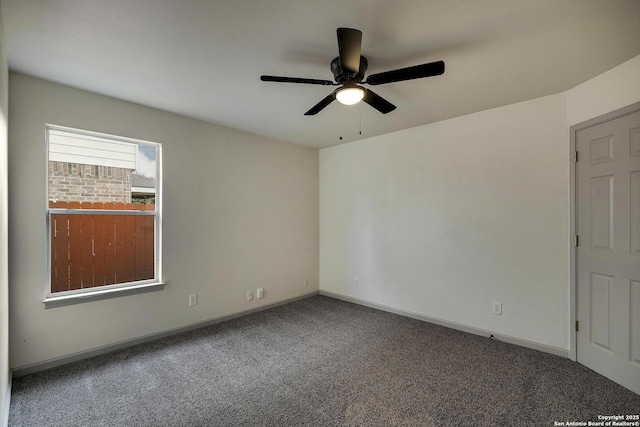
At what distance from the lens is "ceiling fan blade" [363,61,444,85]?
1.70 meters

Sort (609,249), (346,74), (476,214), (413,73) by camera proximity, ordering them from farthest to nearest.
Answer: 1. (476,214)
2. (609,249)
3. (346,74)
4. (413,73)

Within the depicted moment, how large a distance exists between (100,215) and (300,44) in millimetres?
2534

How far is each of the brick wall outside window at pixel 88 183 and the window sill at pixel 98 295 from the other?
0.90 meters

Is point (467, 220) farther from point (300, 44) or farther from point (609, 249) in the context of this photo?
point (300, 44)

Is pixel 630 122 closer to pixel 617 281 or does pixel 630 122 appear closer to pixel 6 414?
pixel 617 281

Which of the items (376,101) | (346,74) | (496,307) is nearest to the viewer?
(346,74)

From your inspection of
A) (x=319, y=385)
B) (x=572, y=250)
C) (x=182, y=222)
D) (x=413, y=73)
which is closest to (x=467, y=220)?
(x=572, y=250)

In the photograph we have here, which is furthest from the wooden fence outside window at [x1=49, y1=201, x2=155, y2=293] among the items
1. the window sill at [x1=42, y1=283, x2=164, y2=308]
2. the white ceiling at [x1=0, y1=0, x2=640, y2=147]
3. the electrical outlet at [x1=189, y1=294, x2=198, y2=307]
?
the white ceiling at [x1=0, y1=0, x2=640, y2=147]

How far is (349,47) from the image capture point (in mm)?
1620

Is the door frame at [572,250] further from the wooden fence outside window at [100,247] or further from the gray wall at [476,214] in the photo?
the wooden fence outside window at [100,247]

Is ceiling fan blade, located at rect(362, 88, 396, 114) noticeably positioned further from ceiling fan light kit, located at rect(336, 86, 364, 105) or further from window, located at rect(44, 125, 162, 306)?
window, located at rect(44, 125, 162, 306)

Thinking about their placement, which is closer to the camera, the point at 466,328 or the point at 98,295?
the point at 98,295

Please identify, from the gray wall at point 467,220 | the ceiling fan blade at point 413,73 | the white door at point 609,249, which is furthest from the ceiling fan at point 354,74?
the white door at point 609,249

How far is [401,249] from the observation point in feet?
12.7
